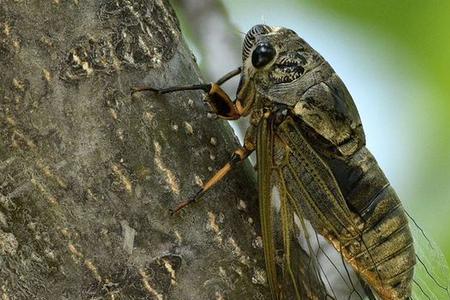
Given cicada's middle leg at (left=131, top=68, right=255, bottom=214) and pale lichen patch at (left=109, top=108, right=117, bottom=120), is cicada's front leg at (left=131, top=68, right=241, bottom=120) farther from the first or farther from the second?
pale lichen patch at (left=109, top=108, right=117, bottom=120)

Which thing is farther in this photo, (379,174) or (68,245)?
(379,174)

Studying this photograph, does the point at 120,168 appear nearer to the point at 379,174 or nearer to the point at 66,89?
the point at 66,89

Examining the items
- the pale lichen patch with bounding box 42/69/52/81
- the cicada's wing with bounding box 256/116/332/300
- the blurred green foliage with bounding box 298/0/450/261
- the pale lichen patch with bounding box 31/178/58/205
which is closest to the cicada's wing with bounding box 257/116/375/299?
the cicada's wing with bounding box 256/116/332/300

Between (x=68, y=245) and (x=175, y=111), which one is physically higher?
(x=175, y=111)

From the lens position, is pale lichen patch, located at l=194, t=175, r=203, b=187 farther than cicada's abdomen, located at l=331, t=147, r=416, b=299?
No

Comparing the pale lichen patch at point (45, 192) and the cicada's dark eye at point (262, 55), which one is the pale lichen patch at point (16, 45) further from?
the cicada's dark eye at point (262, 55)

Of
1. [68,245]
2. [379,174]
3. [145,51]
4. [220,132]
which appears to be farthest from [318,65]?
[68,245]

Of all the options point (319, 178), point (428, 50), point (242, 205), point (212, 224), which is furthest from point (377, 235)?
point (428, 50)
